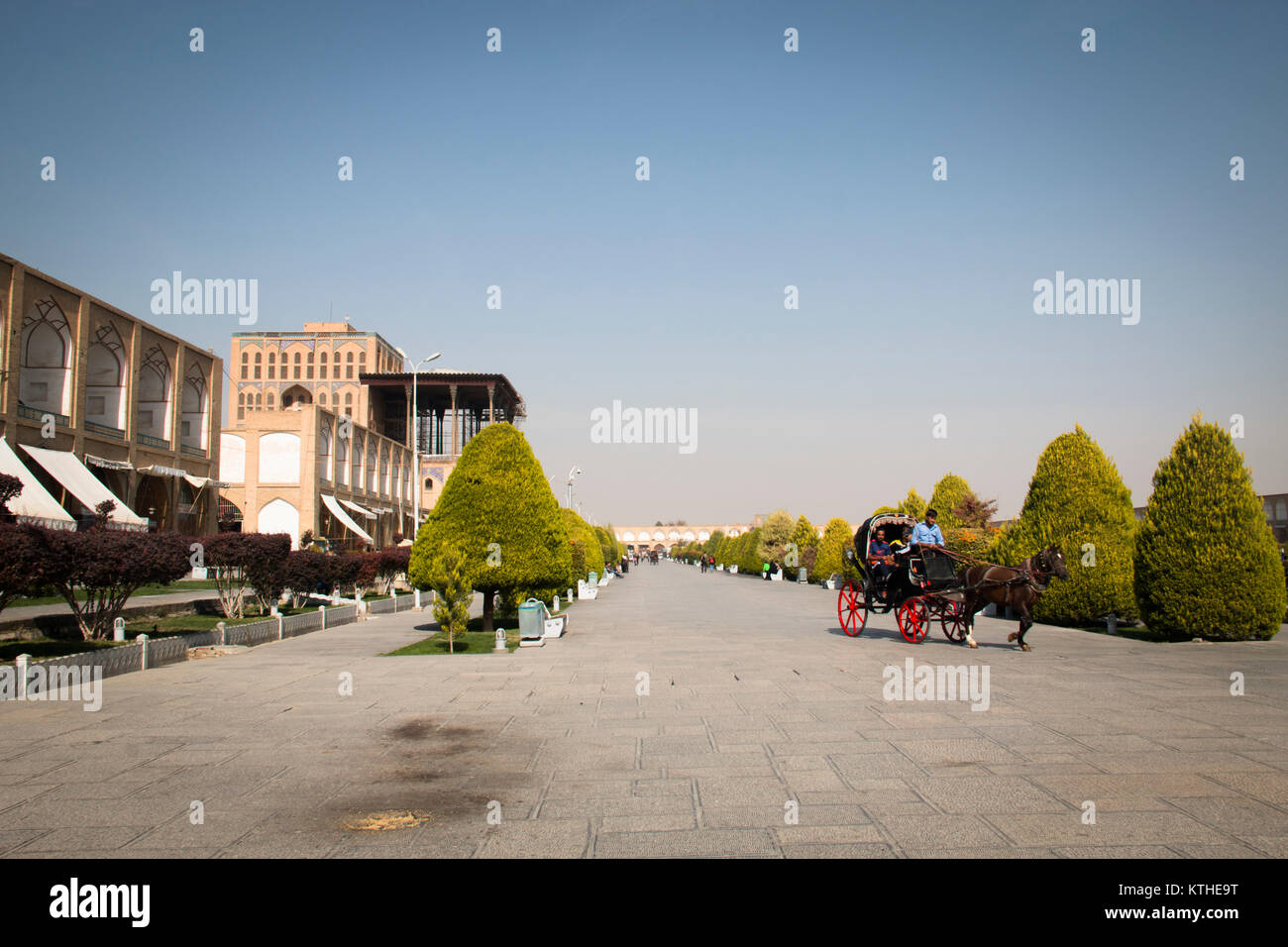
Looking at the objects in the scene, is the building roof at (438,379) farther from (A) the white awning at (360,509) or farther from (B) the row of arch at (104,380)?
(B) the row of arch at (104,380)

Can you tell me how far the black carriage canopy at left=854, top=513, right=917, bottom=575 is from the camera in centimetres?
1470

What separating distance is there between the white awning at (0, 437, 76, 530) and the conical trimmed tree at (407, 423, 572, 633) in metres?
15.3

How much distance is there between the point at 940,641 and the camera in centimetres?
1466

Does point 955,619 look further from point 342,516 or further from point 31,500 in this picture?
point 342,516

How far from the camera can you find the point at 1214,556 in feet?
44.9

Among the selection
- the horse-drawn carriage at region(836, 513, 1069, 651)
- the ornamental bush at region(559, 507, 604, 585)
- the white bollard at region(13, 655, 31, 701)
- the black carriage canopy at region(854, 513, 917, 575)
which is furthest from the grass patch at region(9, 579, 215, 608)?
the horse-drawn carriage at region(836, 513, 1069, 651)

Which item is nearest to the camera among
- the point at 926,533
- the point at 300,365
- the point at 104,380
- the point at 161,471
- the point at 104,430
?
the point at 926,533

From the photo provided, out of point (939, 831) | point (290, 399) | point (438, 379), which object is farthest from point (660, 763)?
point (290, 399)

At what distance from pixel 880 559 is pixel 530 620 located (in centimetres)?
638

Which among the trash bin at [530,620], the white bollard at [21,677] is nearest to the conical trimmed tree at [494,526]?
the trash bin at [530,620]
